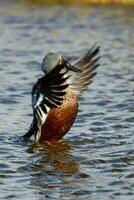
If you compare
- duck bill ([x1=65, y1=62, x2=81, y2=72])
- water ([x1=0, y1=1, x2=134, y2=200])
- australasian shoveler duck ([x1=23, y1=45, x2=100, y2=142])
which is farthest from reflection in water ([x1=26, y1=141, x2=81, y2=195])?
duck bill ([x1=65, y1=62, x2=81, y2=72])

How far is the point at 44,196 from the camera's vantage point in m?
6.54

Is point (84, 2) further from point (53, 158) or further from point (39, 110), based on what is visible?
point (53, 158)

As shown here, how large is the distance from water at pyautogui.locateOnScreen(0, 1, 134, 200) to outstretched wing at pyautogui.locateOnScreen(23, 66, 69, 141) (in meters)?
0.39

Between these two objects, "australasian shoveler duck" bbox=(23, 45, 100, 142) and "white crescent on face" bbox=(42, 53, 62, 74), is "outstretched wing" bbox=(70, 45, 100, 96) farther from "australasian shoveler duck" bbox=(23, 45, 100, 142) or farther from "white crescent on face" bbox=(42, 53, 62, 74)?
"white crescent on face" bbox=(42, 53, 62, 74)

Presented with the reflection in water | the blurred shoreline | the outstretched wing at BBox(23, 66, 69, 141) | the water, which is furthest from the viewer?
the blurred shoreline

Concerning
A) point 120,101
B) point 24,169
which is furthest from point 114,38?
point 24,169

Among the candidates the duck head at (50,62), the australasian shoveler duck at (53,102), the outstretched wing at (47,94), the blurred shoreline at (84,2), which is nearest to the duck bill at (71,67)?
the australasian shoveler duck at (53,102)

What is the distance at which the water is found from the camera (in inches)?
272

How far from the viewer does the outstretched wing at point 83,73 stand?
9445 mm

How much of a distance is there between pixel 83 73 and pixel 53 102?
1.30m

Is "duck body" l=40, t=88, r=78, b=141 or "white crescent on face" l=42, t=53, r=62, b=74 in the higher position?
"white crescent on face" l=42, t=53, r=62, b=74

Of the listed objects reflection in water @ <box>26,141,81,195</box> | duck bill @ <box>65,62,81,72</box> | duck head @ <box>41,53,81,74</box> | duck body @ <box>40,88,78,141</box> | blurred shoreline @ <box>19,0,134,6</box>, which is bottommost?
reflection in water @ <box>26,141,81,195</box>

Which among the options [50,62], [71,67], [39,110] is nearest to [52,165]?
[39,110]

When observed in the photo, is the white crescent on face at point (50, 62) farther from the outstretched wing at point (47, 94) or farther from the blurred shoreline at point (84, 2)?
the blurred shoreline at point (84, 2)
